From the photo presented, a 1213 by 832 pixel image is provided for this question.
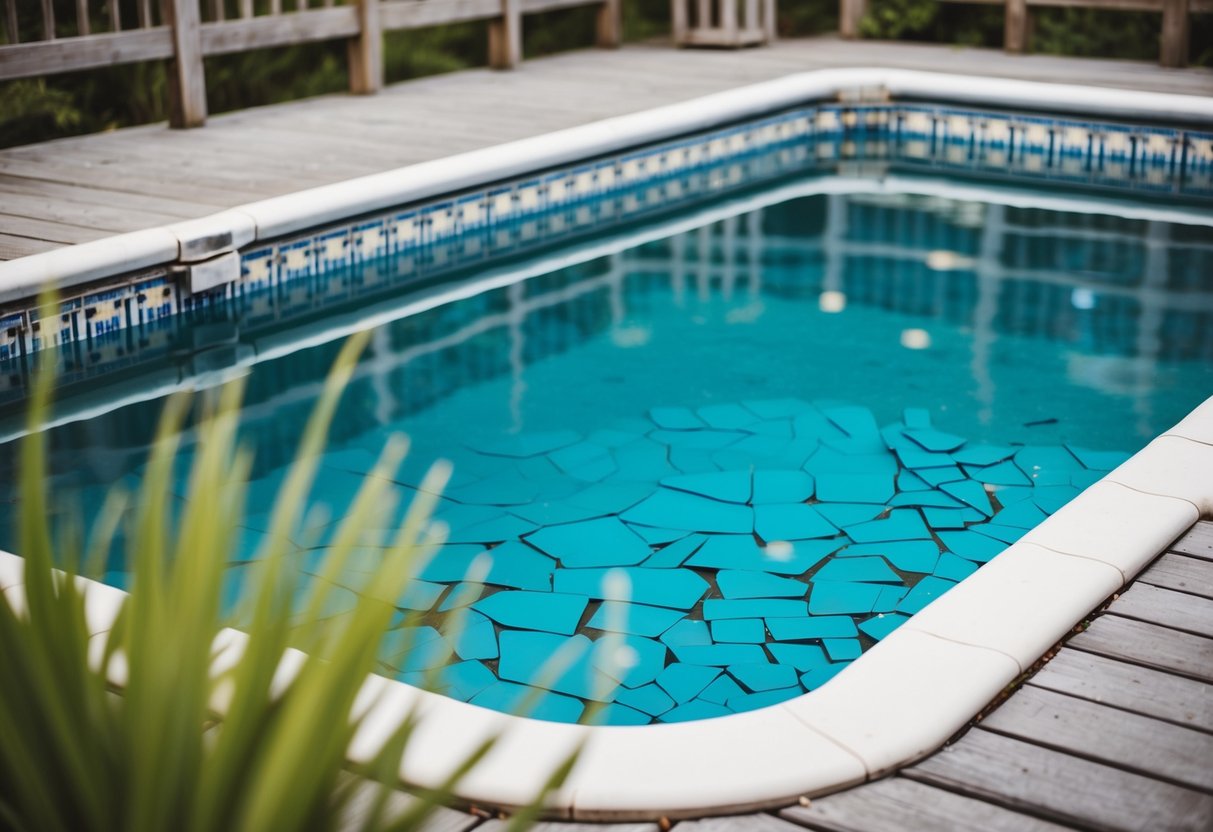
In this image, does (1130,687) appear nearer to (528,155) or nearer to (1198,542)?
(1198,542)

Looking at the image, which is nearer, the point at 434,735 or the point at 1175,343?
the point at 434,735

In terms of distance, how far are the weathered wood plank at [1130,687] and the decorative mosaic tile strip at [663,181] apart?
11.1ft

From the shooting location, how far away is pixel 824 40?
983 cm

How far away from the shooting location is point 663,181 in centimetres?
721

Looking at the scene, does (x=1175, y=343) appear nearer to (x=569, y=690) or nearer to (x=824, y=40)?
(x=569, y=690)

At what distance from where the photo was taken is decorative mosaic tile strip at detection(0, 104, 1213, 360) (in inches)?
193

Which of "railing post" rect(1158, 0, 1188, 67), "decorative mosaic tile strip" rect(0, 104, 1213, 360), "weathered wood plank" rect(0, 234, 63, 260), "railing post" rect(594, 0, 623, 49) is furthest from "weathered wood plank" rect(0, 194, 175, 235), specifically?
"railing post" rect(1158, 0, 1188, 67)

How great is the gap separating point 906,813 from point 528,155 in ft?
15.2

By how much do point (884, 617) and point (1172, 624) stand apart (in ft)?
2.59

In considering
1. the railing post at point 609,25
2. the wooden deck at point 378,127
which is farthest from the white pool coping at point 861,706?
the railing post at point 609,25

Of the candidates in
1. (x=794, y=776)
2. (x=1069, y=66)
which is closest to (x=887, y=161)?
(x=1069, y=66)

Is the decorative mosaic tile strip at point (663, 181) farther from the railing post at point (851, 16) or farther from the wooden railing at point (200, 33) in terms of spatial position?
the railing post at point (851, 16)

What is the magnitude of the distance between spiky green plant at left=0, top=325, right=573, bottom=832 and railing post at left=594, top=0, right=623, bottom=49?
8.48 meters

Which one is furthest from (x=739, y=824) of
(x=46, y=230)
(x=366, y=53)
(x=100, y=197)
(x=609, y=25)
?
(x=609, y=25)
